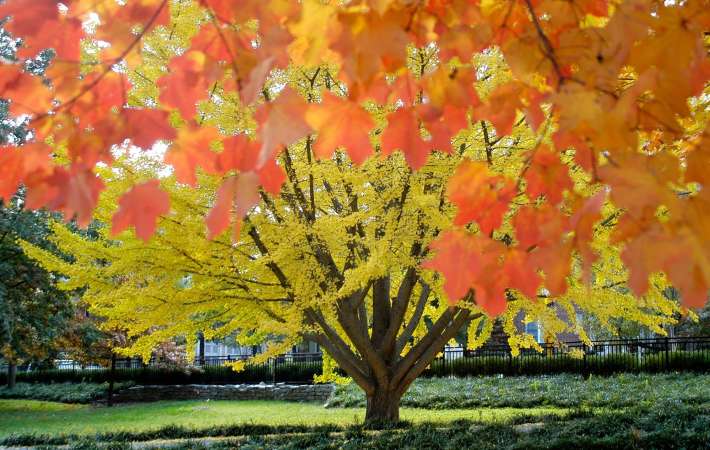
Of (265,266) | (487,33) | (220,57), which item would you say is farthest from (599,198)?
(265,266)

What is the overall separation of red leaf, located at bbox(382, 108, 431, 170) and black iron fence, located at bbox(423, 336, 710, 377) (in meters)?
16.9

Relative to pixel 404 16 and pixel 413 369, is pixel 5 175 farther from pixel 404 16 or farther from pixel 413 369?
pixel 413 369

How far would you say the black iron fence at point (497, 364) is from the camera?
1906cm

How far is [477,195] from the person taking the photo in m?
2.08

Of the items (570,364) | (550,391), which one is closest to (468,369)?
(570,364)

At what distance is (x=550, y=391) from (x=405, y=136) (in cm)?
1663

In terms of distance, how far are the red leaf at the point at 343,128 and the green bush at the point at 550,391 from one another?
13.2 metres

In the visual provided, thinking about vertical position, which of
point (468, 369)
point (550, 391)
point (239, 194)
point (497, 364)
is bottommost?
point (550, 391)

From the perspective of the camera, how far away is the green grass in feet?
49.8

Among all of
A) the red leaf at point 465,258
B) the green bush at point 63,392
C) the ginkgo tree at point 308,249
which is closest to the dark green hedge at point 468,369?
the green bush at point 63,392

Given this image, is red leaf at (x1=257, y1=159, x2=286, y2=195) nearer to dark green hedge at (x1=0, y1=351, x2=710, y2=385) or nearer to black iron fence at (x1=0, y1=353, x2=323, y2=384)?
dark green hedge at (x1=0, y1=351, x2=710, y2=385)

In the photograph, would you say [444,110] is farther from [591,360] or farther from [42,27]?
[591,360]

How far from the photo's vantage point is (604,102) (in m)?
1.65

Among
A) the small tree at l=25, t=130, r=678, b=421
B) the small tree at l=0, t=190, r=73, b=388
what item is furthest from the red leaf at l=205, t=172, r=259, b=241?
the small tree at l=0, t=190, r=73, b=388
